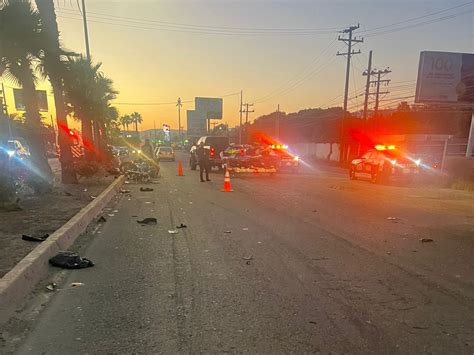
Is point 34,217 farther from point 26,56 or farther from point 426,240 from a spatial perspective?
point 26,56

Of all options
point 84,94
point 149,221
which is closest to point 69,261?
point 149,221

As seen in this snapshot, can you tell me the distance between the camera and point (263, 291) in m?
4.59

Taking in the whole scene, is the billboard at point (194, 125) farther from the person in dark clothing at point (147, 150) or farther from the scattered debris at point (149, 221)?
the scattered debris at point (149, 221)

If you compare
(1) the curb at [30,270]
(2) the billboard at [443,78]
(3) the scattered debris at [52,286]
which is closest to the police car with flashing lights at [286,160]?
(2) the billboard at [443,78]

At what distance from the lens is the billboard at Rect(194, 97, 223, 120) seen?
78625 mm

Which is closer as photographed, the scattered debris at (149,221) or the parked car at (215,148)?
the scattered debris at (149,221)

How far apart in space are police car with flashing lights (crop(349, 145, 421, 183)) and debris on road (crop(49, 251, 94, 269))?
1560cm

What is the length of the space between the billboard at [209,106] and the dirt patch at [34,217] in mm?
66237

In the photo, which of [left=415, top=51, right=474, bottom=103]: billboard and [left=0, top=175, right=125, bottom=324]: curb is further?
[left=415, top=51, right=474, bottom=103]: billboard

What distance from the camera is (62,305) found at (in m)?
4.20

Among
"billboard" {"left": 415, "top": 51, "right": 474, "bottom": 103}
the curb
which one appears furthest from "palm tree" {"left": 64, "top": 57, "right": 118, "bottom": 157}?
"billboard" {"left": 415, "top": 51, "right": 474, "bottom": 103}

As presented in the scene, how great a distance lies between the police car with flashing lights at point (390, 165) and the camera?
18156 mm

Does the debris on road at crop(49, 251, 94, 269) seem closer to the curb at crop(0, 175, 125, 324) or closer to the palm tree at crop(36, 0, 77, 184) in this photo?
the curb at crop(0, 175, 125, 324)

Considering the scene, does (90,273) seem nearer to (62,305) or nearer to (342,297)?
(62,305)
